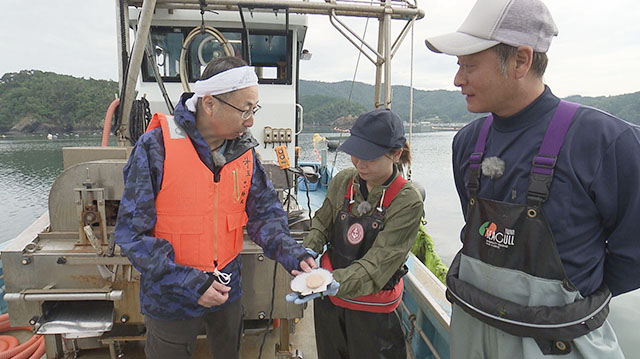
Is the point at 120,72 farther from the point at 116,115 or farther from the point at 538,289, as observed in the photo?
the point at 538,289

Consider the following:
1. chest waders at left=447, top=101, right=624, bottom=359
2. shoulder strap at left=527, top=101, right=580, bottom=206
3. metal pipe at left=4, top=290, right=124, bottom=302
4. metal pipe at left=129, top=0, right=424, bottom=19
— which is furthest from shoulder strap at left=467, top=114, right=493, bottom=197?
metal pipe at left=129, top=0, right=424, bottom=19

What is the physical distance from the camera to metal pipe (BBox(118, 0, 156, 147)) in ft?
9.11

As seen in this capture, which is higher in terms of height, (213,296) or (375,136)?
(375,136)

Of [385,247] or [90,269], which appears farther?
[90,269]

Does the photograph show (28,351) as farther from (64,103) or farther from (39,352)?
(64,103)

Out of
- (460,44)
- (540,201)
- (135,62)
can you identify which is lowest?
(540,201)

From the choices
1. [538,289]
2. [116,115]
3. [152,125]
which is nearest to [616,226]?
[538,289]

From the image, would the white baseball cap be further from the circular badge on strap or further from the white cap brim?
the circular badge on strap

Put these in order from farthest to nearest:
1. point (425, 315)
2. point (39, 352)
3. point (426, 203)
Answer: point (426, 203) → point (39, 352) → point (425, 315)

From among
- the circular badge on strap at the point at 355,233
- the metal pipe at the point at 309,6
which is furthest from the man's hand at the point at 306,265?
the metal pipe at the point at 309,6

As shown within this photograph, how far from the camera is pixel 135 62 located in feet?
9.57

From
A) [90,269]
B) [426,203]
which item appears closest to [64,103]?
[426,203]

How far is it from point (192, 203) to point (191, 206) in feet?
0.05

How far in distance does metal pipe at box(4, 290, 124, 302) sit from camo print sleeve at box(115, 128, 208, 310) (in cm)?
68
